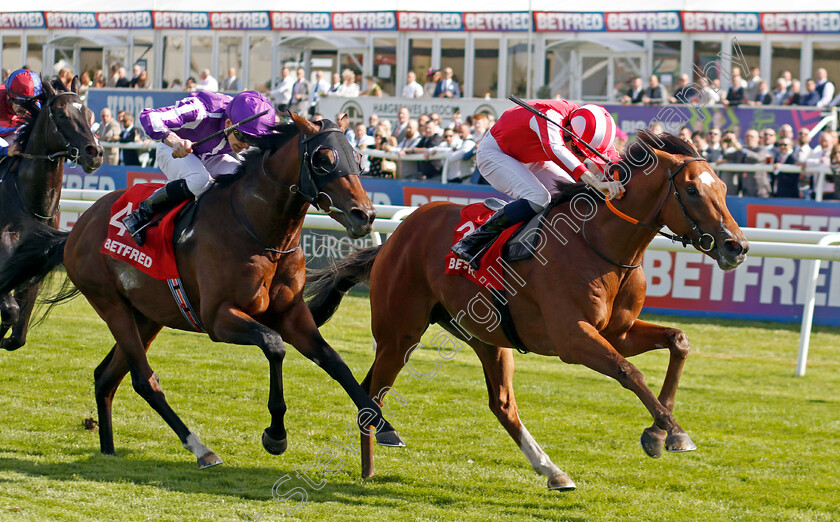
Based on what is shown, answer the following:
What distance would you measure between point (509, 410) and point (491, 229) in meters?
0.88

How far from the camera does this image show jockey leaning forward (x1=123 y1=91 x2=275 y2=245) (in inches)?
180

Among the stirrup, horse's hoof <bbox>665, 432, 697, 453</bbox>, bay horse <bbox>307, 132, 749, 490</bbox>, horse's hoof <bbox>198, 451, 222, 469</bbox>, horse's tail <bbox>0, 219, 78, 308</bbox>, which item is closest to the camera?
horse's hoof <bbox>665, 432, 697, 453</bbox>

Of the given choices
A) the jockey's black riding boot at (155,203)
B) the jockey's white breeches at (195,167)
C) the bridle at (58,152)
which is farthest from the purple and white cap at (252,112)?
the bridle at (58,152)

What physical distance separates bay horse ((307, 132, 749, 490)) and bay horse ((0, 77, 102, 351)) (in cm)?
228

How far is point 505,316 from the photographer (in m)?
4.56

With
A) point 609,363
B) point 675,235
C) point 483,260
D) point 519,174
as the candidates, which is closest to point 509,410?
point 483,260

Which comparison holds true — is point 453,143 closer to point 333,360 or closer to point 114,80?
point 333,360

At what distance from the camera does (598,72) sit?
55.4ft

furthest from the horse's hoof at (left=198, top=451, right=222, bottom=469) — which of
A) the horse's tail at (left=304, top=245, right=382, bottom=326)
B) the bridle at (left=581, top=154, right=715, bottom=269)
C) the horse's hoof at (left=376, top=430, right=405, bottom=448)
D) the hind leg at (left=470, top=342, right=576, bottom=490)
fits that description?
the bridle at (left=581, top=154, right=715, bottom=269)

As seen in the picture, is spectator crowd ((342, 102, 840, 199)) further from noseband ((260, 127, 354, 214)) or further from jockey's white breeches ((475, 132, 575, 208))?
noseband ((260, 127, 354, 214))

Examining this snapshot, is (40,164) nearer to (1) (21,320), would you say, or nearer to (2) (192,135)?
(1) (21,320)

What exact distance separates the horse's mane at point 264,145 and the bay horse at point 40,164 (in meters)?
1.87

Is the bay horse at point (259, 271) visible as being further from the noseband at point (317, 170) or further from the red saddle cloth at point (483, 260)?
the red saddle cloth at point (483, 260)

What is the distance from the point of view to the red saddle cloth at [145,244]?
15.1ft
